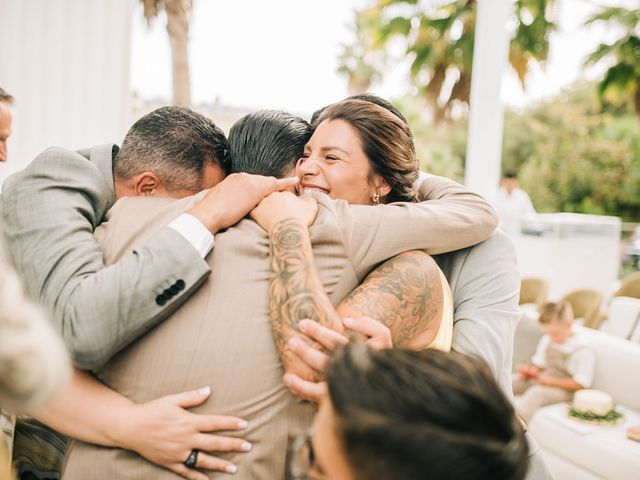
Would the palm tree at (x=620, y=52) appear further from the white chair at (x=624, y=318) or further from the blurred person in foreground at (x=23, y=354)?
the blurred person in foreground at (x=23, y=354)

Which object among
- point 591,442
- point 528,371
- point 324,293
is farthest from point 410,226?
point 528,371

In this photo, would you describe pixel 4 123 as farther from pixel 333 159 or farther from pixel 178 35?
pixel 178 35

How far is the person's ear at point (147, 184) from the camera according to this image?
174 centimetres

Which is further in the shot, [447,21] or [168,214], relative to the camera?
[447,21]

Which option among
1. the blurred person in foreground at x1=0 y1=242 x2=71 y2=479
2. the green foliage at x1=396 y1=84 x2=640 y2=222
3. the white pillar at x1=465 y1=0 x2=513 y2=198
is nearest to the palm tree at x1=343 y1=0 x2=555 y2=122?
the green foliage at x1=396 y1=84 x2=640 y2=222

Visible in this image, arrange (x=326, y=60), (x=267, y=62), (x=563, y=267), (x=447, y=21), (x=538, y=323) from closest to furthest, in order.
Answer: (x=538, y=323) → (x=563, y=267) → (x=447, y=21) → (x=267, y=62) → (x=326, y=60)

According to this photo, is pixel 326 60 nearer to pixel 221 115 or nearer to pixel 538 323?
pixel 221 115

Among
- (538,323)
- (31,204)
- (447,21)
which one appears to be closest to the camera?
(31,204)

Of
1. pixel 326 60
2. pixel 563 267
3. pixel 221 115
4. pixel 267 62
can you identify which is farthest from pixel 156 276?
pixel 326 60

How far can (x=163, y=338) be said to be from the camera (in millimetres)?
1310

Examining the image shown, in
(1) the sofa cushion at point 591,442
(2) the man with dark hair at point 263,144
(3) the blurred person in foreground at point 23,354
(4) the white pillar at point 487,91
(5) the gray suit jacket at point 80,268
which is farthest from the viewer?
(4) the white pillar at point 487,91

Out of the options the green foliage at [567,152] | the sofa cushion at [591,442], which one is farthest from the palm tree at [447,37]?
the sofa cushion at [591,442]

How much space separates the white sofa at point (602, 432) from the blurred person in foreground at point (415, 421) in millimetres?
A: 3705

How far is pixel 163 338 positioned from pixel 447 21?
43.5 ft
